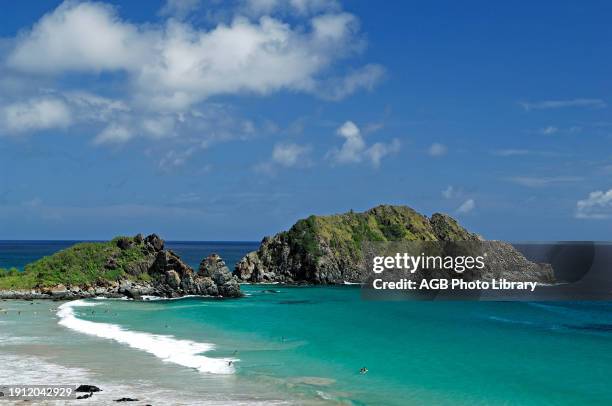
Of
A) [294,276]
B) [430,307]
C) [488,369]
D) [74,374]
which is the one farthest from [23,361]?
[294,276]

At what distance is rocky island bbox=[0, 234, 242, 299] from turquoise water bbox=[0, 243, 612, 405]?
796cm

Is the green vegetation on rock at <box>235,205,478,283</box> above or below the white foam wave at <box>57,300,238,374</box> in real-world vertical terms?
above

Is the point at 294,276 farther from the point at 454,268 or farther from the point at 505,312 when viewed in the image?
the point at 505,312

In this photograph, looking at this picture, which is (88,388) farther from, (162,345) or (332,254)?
(332,254)

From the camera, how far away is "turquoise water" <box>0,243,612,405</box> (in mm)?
45031

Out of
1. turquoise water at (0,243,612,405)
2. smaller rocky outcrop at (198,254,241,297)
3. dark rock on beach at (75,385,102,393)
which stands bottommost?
turquoise water at (0,243,612,405)

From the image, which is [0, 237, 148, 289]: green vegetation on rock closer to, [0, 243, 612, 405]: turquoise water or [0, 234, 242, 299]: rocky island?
[0, 234, 242, 299]: rocky island

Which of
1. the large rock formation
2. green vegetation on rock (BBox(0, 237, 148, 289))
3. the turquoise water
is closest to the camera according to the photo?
the turquoise water

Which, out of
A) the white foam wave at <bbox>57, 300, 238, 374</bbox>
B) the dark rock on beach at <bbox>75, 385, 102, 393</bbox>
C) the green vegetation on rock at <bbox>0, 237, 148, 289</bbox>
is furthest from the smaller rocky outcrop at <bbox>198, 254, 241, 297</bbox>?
the dark rock on beach at <bbox>75, 385, 102, 393</bbox>

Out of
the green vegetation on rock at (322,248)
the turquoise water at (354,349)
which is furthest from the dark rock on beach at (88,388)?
the green vegetation on rock at (322,248)

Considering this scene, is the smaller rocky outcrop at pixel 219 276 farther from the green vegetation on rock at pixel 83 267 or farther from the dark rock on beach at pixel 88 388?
the dark rock on beach at pixel 88 388

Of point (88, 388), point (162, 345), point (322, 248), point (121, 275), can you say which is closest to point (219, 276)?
point (121, 275)

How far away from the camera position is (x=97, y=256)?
393ft

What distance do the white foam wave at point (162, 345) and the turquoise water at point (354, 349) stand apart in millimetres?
1075
